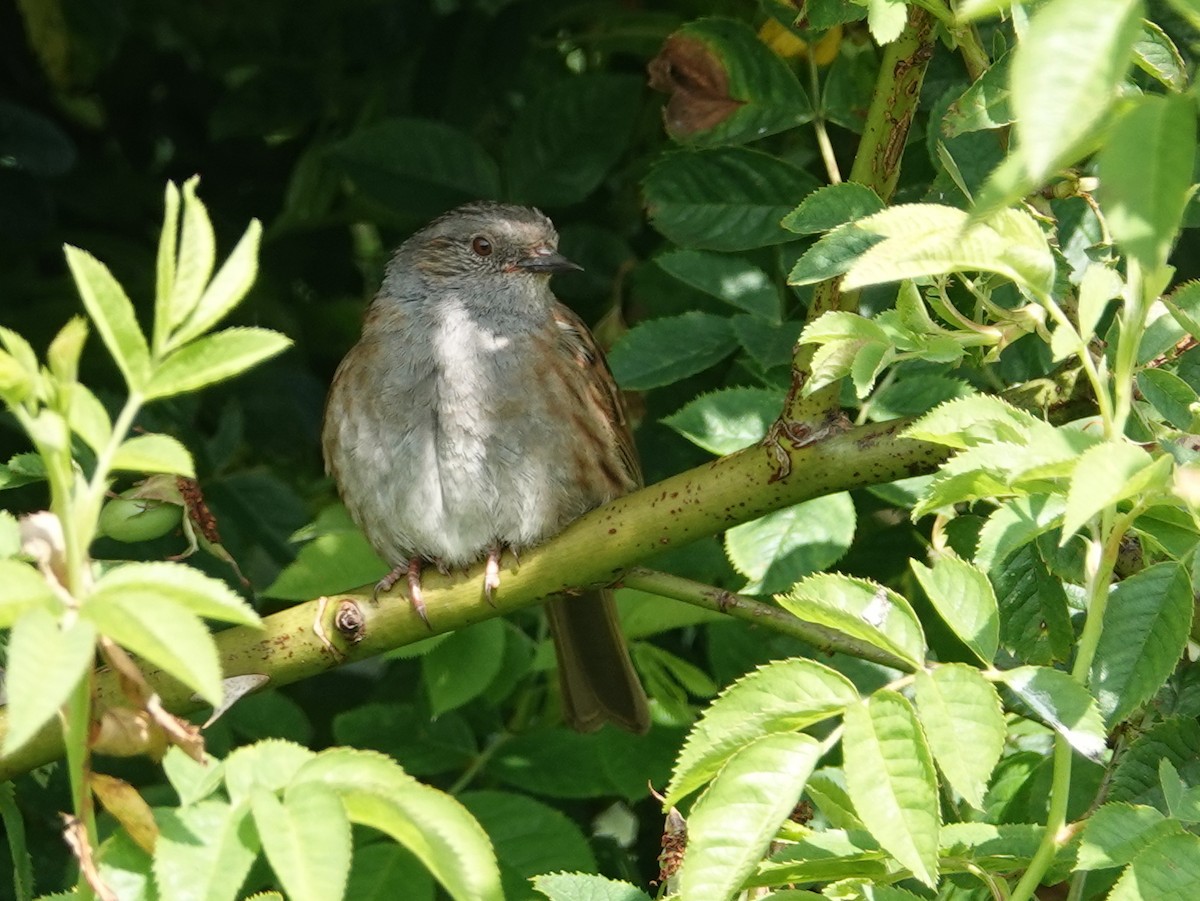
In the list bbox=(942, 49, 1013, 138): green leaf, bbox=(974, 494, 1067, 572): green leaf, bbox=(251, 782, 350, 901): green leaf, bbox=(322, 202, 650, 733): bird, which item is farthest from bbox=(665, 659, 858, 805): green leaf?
bbox=(322, 202, 650, 733): bird

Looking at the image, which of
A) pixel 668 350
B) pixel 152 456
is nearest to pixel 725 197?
pixel 668 350

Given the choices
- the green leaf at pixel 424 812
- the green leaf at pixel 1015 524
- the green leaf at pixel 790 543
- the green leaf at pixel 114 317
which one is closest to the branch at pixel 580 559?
the green leaf at pixel 790 543

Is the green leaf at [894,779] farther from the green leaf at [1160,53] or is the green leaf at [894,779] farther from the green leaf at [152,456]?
the green leaf at [1160,53]

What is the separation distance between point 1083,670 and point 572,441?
224cm

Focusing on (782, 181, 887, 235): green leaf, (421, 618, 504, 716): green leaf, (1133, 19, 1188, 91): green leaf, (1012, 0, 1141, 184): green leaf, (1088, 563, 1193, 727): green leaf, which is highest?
(1012, 0, 1141, 184): green leaf

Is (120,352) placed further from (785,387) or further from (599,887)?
(785,387)

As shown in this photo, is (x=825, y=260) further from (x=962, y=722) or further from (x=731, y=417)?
(x=731, y=417)

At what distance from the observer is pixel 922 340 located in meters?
2.00

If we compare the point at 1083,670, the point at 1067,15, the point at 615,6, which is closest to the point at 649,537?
the point at 1083,670

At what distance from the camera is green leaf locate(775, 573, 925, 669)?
169cm

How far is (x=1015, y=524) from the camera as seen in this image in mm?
1845

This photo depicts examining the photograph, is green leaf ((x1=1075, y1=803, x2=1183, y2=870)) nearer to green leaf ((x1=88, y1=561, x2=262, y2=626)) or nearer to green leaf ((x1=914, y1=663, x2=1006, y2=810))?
green leaf ((x1=914, y1=663, x2=1006, y2=810))

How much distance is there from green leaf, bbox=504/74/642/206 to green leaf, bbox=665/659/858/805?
2575 mm

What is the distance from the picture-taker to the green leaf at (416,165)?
4062 mm
